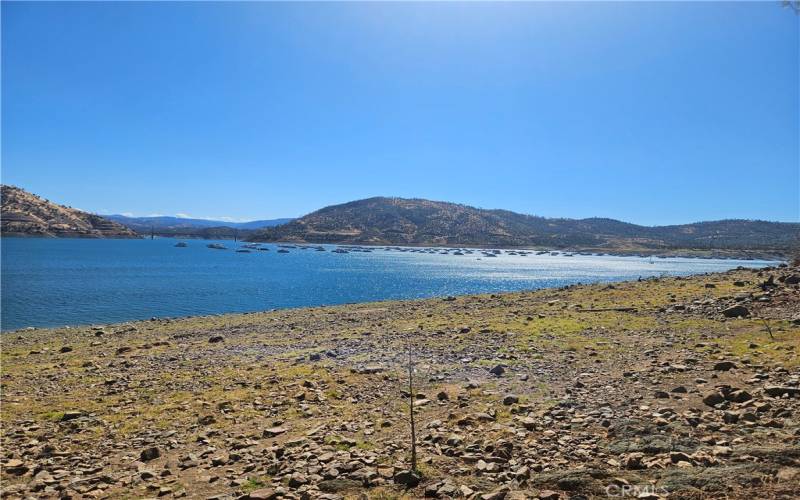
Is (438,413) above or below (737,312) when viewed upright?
below

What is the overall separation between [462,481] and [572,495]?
181 cm

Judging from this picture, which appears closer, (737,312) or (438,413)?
(438,413)

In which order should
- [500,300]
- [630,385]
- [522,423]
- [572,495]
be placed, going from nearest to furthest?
1. [572,495]
2. [522,423]
3. [630,385]
4. [500,300]

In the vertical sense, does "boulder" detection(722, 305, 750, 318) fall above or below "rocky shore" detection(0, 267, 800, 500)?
above

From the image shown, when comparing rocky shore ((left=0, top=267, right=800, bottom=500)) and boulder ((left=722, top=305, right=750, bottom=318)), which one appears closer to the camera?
rocky shore ((left=0, top=267, right=800, bottom=500))

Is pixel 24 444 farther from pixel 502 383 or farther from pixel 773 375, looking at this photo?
pixel 773 375

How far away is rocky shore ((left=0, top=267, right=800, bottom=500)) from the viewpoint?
24.9 ft

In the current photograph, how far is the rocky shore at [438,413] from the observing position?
7.58 metres

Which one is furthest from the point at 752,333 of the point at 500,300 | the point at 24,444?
the point at 24,444

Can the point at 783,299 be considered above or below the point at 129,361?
above

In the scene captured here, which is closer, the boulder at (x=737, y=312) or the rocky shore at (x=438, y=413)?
the rocky shore at (x=438, y=413)

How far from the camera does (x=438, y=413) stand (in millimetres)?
11398

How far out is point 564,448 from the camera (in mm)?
8461

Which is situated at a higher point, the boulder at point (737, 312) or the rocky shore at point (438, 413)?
the boulder at point (737, 312)
